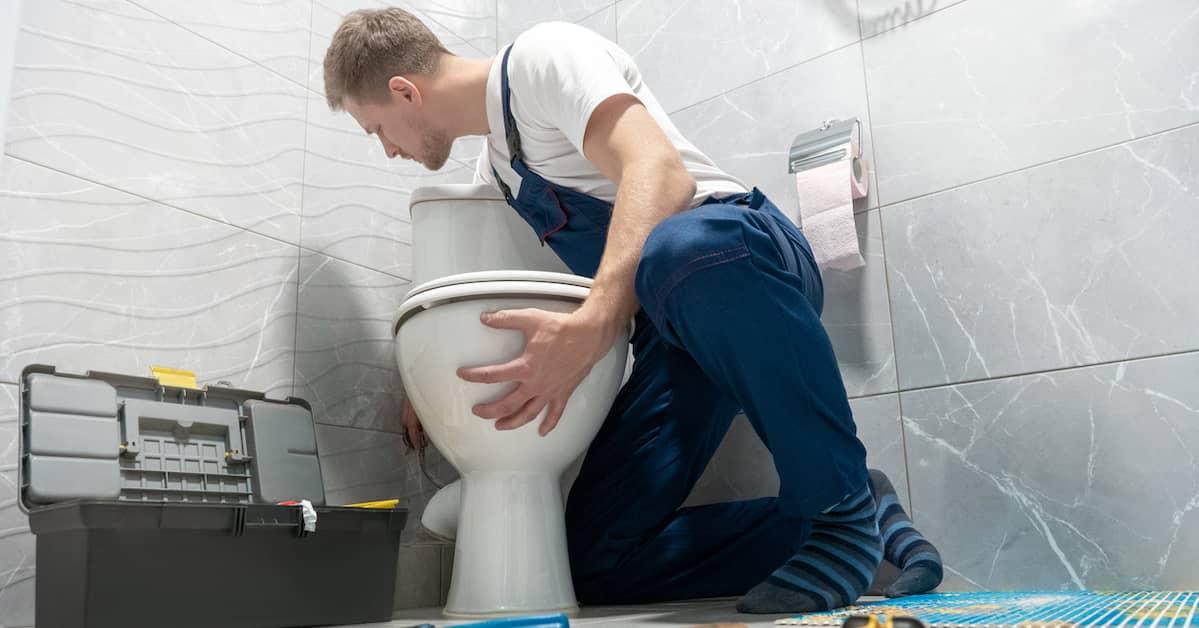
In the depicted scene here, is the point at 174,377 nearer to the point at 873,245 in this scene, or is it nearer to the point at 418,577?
the point at 418,577

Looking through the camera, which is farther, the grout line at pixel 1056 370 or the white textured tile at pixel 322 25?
the white textured tile at pixel 322 25

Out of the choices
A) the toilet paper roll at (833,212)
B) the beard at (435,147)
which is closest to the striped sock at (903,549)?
the toilet paper roll at (833,212)

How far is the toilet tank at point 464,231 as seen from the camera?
1.76m

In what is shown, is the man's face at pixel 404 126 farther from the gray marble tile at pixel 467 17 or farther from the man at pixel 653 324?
the gray marble tile at pixel 467 17

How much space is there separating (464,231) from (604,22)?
0.79 metres

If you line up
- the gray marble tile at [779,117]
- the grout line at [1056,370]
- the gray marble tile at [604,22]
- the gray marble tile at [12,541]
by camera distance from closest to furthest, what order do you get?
the gray marble tile at [12,541] → the grout line at [1056,370] → the gray marble tile at [779,117] → the gray marble tile at [604,22]

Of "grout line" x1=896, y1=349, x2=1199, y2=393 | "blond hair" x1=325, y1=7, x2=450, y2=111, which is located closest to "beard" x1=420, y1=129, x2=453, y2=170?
"blond hair" x1=325, y1=7, x2=450, y2=111

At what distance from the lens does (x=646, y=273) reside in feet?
3.63

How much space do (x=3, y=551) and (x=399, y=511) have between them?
549mm

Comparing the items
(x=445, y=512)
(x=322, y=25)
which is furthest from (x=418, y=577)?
(x=322, y=25)

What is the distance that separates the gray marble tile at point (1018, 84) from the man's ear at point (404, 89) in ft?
2.89

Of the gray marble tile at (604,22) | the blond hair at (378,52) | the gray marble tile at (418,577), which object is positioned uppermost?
the gray marble tile at (604,22)

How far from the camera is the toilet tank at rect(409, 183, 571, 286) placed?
176 cm

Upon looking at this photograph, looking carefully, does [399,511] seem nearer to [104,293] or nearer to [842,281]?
[104,293]
